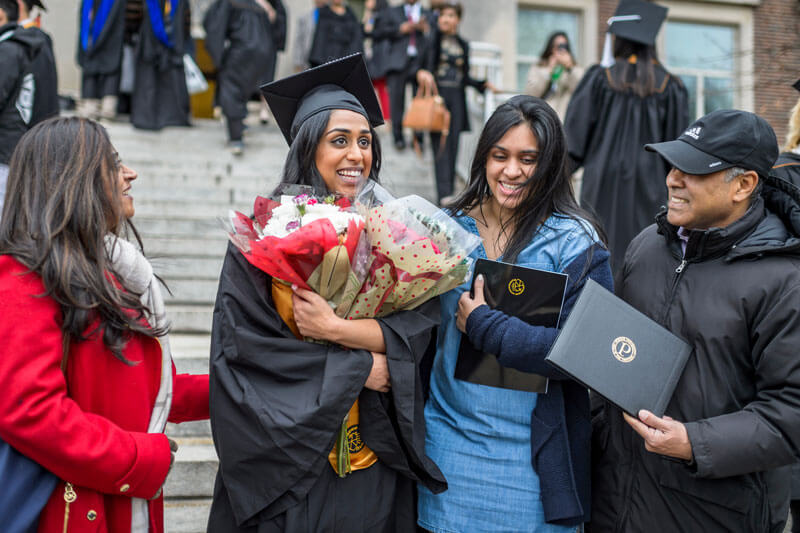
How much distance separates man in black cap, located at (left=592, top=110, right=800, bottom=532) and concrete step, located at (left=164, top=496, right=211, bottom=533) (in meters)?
1.89

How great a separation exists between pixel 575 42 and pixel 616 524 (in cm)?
1323

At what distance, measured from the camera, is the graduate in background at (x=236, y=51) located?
7598 millimetres

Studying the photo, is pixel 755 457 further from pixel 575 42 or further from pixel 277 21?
pixel 575 42

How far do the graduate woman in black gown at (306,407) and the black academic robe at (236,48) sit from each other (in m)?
6.06

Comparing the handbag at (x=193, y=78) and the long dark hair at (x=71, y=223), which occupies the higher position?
the handbag at (x=193, y=78)

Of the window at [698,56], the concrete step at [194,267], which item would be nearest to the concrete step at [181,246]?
the concrete step at [194,267]

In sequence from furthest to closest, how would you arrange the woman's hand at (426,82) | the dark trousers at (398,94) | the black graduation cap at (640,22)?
the dark trousers at (398,94), the woman's hand at (426,82), the black graduation cap at (640,22)

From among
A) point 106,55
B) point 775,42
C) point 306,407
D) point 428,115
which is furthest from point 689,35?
point 306,407

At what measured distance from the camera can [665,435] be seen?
6.08ft

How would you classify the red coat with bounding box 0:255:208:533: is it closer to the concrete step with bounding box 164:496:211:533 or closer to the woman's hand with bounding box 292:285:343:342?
the woman's hand with bounding box 292:285:343:342

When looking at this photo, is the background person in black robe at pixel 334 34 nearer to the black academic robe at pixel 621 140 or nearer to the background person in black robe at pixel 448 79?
the background person in black robe at pixel 448 79

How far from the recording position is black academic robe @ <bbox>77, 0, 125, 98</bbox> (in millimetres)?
7680

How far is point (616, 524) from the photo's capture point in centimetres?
211

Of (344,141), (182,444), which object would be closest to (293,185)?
(344,141)
